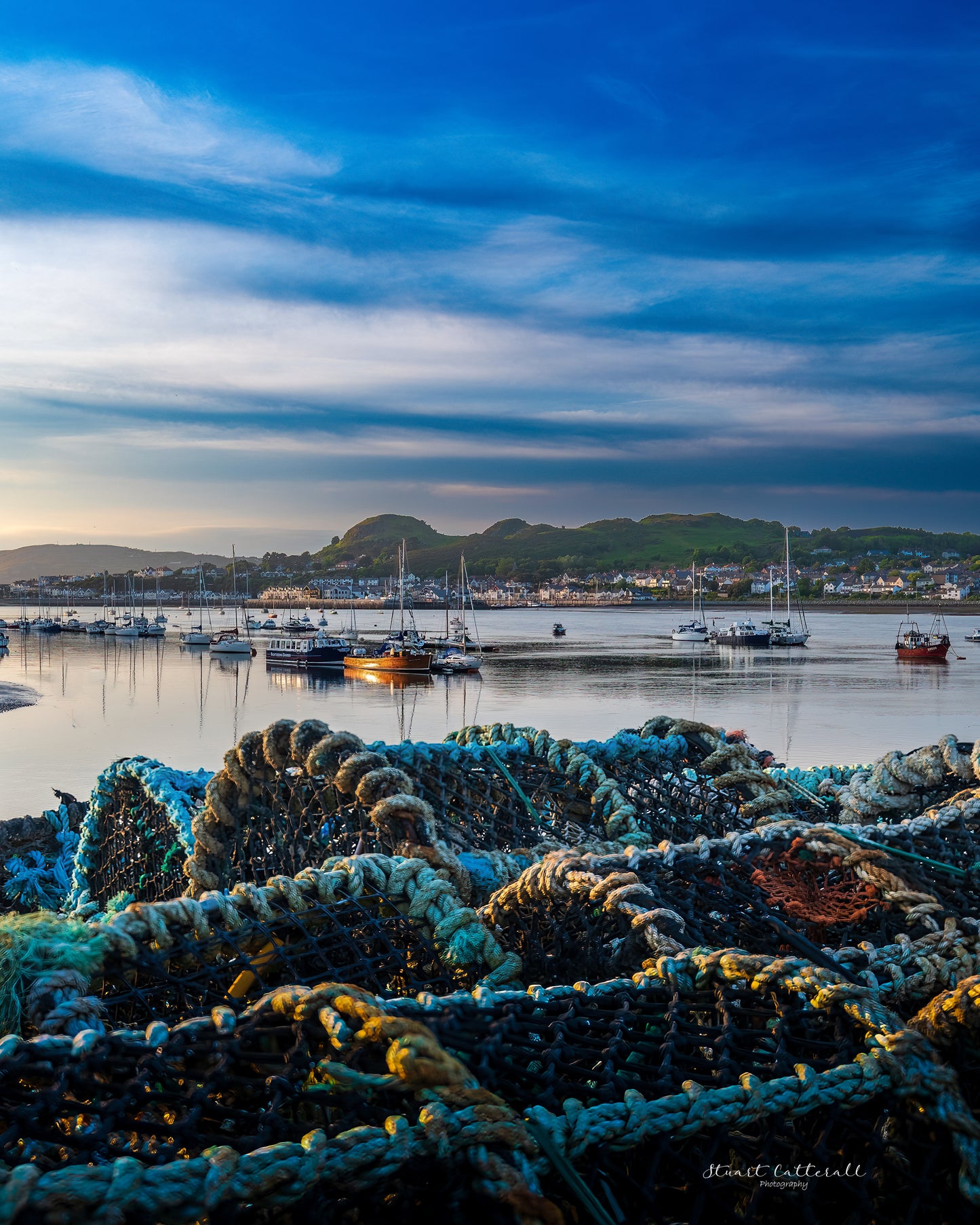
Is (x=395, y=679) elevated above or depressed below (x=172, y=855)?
below

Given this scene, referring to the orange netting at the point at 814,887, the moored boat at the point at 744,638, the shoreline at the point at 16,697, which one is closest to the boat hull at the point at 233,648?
the shoreline at the point at 16,697

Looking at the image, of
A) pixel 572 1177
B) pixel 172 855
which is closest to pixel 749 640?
pixel 172 855

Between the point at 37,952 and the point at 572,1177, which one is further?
the point at 37,952

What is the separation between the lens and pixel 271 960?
6.37ft

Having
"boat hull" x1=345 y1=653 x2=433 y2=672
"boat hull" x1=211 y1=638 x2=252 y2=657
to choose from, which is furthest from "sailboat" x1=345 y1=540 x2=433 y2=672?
"boat hull" x1=211 y1=638 x2=252 y2=657

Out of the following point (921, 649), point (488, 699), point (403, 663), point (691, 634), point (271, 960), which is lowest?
point (488, 699)

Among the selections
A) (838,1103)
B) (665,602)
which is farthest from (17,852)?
(665,602)

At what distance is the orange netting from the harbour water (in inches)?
659

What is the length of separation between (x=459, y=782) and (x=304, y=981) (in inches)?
81.0

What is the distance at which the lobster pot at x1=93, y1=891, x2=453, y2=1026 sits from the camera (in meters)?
1.87

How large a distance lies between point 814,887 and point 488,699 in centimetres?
4385

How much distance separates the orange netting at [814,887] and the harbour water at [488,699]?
54.9 ft

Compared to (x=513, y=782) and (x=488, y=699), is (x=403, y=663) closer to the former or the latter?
(x=488, y=699)

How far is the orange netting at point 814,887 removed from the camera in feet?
7.96
